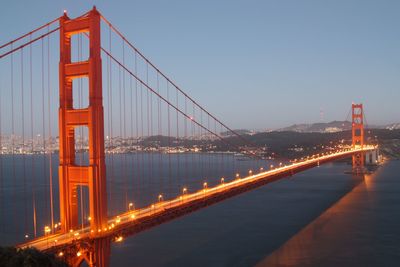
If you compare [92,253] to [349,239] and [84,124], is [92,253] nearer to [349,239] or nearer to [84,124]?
[84,124]

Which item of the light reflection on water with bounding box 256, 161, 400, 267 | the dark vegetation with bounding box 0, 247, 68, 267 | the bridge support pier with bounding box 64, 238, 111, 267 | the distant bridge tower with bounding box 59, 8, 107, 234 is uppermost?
the distant bridge tower with bounding box 59, 8, 107, 234

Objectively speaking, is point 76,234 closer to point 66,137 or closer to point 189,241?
point 66,137

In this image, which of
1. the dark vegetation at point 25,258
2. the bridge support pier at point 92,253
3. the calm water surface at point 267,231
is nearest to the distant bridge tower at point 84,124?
the bridge support pier at point 92,253

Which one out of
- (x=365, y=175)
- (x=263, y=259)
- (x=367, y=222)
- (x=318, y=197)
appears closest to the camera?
(x=263, y=259)

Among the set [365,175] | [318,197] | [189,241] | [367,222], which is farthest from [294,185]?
[189,241]

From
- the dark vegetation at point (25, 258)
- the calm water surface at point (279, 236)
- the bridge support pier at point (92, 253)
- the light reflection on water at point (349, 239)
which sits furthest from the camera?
the calm water surface at point (279, 236)

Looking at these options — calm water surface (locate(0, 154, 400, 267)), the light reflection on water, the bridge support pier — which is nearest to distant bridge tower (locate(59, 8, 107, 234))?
the bridge support pier

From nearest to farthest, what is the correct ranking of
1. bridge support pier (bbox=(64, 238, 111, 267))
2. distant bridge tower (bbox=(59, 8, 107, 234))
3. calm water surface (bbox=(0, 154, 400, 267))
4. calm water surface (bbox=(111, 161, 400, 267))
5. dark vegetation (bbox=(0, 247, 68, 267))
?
dark vegetation (bbox=(0, 247, 68, 267)) → bridge support pier (bbox=(64, 238, 111, 267)) → distant bridge tower (bbox=(59, 8, 107, 234)) → calm water surface (bbox=(111, 161, 400, 267)) → calm water surface (bbox=(0, 154, 400, 267))

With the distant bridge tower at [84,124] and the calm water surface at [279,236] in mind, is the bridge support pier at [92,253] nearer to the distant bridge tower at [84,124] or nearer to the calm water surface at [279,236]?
the distant bridge tower at [84,124]

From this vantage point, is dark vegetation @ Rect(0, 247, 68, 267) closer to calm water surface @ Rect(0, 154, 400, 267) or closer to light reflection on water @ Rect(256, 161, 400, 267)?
calm water surface @ Rect(0, 154, 400, 267)
